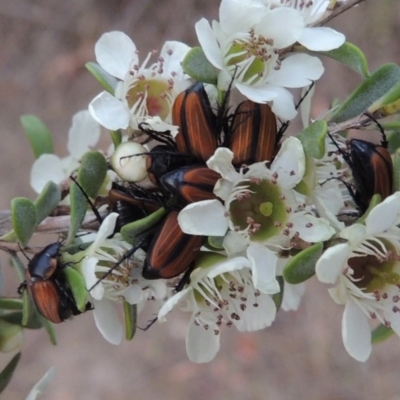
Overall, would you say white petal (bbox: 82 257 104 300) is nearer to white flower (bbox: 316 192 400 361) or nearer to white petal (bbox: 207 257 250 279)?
white petal (bbox: 207 257 250 279)

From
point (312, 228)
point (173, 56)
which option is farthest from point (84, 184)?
point (312, 228)

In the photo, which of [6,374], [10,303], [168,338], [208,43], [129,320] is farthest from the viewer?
[168,338]

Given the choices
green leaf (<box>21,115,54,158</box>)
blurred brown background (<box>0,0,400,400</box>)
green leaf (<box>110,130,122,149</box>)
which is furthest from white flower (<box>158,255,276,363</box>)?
blurred brown background (<box>0,0,400,400</box>)

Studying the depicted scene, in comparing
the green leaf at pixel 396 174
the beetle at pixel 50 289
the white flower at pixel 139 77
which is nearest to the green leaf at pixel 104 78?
the white flower at pixel 139 77

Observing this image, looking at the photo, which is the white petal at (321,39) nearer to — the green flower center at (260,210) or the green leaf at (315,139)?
the green leaf at (315,139)

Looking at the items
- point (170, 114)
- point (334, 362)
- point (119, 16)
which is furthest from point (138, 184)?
point (119, 16)

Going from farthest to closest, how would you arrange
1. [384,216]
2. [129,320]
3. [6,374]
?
[6,374], [129,320], [384,216]

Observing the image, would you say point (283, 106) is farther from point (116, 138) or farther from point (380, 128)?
point (116, 138)
